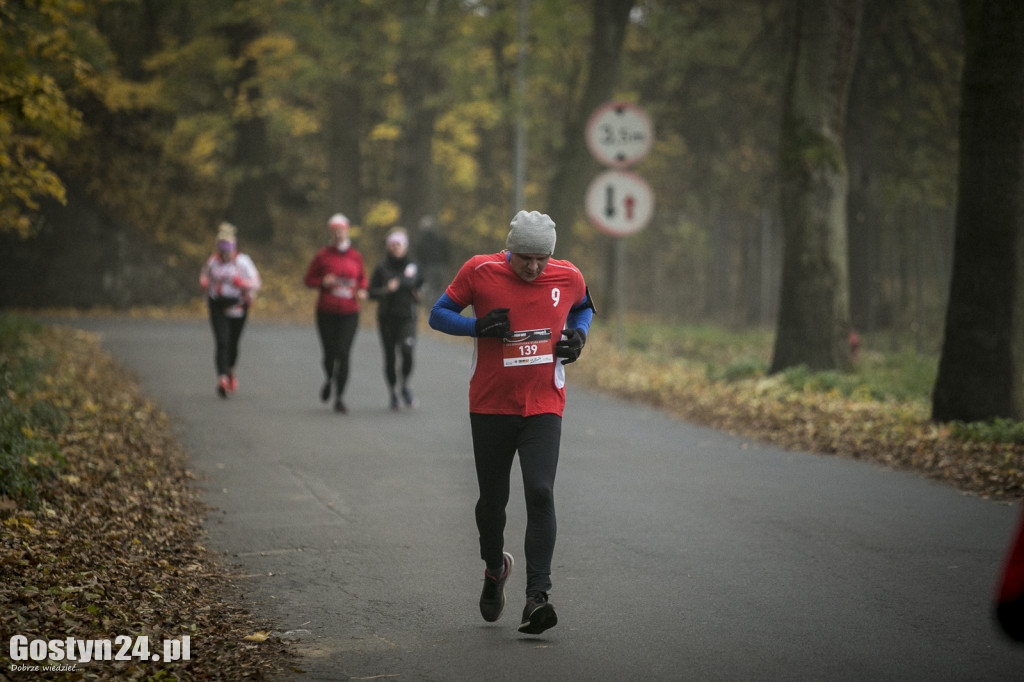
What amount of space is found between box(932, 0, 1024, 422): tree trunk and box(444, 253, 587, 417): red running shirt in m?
6.73

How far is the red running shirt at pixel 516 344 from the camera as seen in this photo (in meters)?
5.95

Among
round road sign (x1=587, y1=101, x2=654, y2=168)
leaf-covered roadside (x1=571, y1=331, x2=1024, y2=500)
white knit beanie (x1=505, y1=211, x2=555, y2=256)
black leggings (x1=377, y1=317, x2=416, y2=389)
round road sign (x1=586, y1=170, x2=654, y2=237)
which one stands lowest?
leaf-covered roadside (x1=571, y1=331, x2=1024, y2=500)

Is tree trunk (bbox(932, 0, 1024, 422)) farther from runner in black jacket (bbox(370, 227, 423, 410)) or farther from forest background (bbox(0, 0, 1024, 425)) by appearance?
forest background (bbox(0, 0, 1024, 425))

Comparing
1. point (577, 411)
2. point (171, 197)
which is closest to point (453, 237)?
point (171, 197)

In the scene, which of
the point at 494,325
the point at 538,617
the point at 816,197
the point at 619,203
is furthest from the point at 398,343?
the point at 538,617

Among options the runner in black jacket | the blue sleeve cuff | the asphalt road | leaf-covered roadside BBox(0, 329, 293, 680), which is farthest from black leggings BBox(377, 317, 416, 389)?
the blue sleeve cuff

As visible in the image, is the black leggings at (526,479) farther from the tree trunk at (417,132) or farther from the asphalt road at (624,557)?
the tree trunk at (417,132)

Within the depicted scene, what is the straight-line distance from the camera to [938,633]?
5.73 m

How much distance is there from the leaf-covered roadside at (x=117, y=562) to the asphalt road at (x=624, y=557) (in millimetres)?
201

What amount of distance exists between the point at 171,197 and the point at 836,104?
25882 millimetres

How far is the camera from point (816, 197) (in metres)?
15.5

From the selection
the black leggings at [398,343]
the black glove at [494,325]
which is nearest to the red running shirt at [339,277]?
the black leggings at [398,343]

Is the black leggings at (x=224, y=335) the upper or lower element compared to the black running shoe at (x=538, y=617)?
upper

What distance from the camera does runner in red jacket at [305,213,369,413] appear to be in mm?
14242
